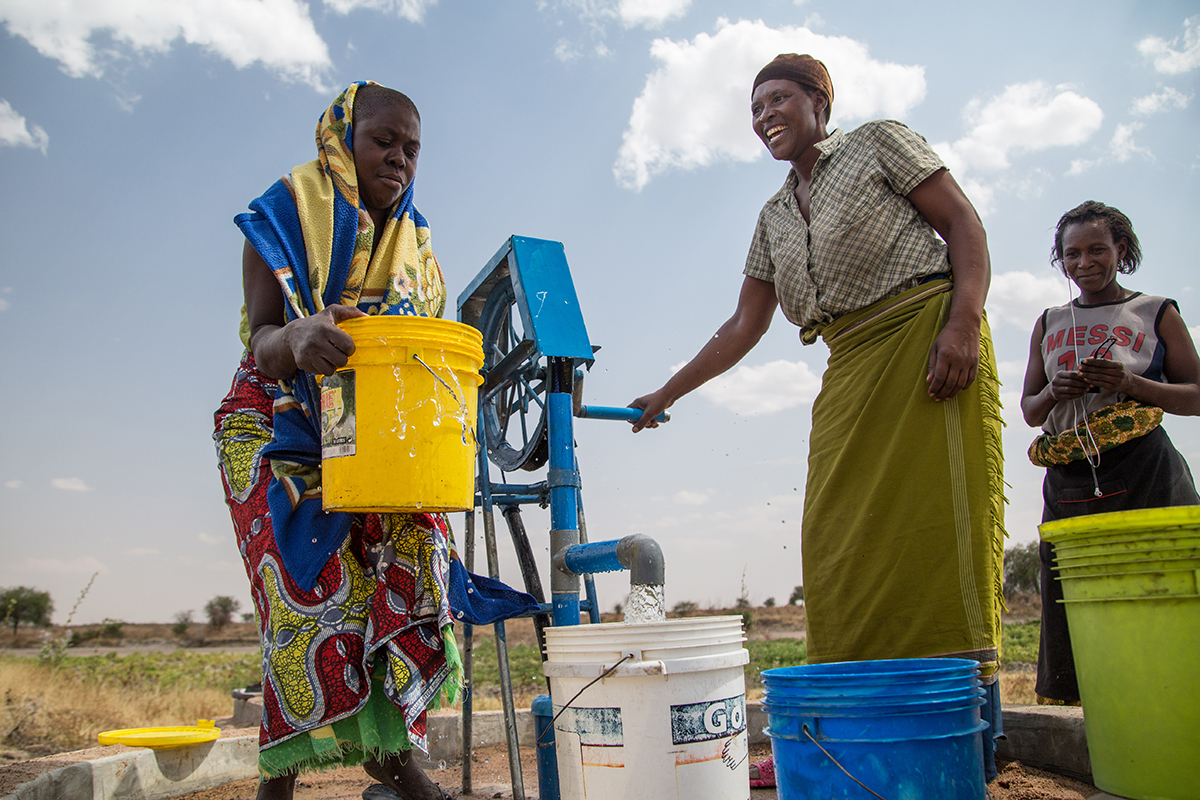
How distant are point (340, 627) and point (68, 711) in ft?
14.1

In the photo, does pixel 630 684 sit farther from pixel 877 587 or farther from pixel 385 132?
pixel 385 132

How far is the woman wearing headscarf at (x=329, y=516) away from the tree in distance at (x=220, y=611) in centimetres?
3663

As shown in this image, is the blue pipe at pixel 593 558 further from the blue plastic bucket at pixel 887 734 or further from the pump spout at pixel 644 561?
the blue plastic bucket at pixel 887 734

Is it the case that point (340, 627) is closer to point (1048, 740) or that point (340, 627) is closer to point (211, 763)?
point (211, 763)

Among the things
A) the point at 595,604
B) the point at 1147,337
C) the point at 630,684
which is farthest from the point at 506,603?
the point at 1147,337

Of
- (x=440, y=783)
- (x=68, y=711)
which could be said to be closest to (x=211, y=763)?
(x=440, y=783)

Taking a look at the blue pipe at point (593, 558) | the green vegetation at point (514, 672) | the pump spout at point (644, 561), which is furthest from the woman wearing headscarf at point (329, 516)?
the green vegetation at point (514, 672)

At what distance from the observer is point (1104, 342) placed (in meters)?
2.86

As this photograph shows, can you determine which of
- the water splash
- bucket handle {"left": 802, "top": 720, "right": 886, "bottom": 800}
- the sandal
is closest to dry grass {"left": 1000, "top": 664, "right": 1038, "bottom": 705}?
the sandal

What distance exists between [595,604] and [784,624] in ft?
66.8

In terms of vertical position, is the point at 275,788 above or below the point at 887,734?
below

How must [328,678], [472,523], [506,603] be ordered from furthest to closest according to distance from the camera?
1. [472,523]
2. [506,603]
3. [328,678]

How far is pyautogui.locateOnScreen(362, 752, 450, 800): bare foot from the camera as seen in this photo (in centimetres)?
218

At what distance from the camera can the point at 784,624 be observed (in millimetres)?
21641
